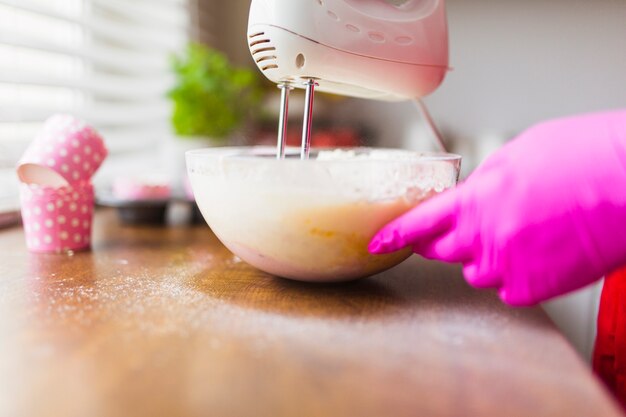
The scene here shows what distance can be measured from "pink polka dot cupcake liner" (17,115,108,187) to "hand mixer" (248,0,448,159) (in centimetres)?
32

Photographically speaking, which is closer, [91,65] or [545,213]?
[545,213]

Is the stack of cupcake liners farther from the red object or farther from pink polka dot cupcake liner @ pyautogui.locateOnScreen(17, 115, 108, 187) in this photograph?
the red object

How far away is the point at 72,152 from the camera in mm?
830

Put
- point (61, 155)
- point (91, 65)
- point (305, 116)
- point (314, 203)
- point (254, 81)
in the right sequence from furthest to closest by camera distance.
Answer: point (254, 81)
point (91, 65)
point (61, 155)
point (305, 116)
point (314, 203)

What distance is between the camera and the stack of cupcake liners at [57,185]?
82 centimetres

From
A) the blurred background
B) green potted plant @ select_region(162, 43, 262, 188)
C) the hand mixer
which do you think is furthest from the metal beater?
green potted plant @ select_region(162, 43, 262, 188)

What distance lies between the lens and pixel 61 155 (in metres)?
0.82

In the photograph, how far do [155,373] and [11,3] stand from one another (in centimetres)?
90

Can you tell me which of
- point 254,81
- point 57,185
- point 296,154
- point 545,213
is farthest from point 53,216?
point 254,81

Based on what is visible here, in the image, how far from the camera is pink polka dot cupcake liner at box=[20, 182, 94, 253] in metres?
0.82

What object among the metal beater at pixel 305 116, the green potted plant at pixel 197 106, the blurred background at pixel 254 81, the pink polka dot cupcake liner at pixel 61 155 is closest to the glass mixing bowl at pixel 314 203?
the metal beater at pixel 305 116

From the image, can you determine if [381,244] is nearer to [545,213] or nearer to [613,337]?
[545,213]

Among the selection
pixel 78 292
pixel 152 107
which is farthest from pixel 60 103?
pixel 78 292

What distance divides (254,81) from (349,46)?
4.12ft
